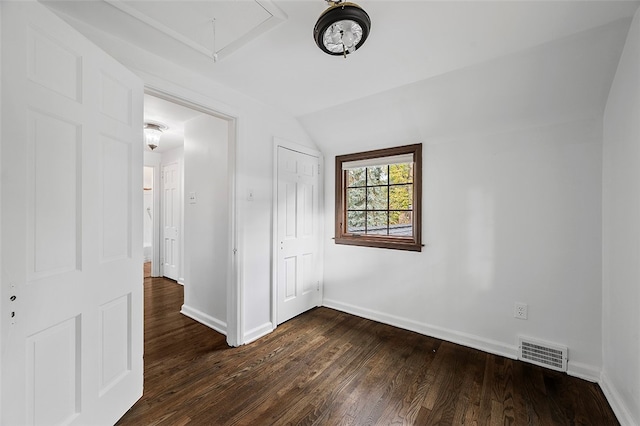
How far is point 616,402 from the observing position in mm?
1673

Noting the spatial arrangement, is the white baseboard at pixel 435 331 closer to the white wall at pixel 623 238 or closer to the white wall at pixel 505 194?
Result: the white wall at pixel 505 194

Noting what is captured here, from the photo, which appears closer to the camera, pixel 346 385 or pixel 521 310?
pixel 346 385

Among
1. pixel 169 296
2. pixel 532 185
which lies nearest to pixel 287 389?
pixel 532 185

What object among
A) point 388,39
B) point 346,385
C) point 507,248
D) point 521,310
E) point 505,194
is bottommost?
point 346,385

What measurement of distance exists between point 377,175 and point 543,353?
2.22m

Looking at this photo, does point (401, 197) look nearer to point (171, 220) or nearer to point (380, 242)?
point (380, 242)

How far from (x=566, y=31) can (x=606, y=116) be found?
823mm

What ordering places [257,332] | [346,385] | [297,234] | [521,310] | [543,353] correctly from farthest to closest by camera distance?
[297,234] → [257,332] → [521,310] → [543,353] → [346,385]

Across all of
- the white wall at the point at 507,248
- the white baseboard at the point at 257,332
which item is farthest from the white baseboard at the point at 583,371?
the white baseboard at the point at 257,332

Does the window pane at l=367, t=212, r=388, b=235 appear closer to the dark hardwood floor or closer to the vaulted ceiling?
the dark hardwood floor

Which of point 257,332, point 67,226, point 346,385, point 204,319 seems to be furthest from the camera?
point 204,319

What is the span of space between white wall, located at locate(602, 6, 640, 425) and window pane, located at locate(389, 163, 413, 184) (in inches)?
59.1

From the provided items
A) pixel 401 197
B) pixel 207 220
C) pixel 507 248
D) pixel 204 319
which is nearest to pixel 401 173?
pixel 401 197

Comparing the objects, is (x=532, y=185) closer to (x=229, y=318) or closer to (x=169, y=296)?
(x=229, y=318)
